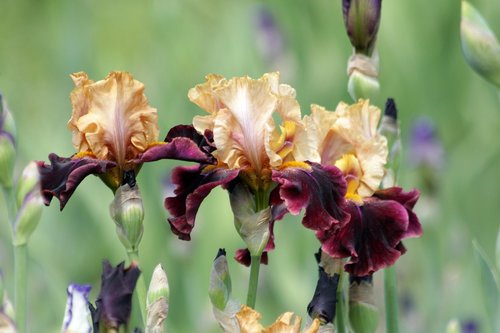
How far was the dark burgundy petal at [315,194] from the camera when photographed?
2.48 feet

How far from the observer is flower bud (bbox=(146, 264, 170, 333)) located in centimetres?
74

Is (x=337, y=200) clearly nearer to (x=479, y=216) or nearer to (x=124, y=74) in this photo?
(x=124, y=74)

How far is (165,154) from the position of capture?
2.57 feet

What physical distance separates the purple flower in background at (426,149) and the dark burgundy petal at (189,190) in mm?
1106

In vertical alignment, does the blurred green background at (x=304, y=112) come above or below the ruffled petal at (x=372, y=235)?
above

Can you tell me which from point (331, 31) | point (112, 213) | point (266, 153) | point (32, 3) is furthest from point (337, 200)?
point (32, 3)

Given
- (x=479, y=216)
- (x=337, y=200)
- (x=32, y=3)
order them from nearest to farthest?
(x=337, y=200) < (x=479, y=216) < (x=32, y=3)

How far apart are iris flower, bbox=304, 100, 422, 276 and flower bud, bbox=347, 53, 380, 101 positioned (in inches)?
2.8

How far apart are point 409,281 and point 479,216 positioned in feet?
1.25

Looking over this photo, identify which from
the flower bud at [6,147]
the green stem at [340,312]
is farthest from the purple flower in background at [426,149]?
the flower bud at [6,147]

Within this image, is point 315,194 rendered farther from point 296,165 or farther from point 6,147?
point 6,147

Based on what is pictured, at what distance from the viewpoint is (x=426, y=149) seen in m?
1.89

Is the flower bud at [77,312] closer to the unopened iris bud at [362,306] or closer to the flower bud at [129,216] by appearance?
the flower bud at [129,216]

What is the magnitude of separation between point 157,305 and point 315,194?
142 mm
